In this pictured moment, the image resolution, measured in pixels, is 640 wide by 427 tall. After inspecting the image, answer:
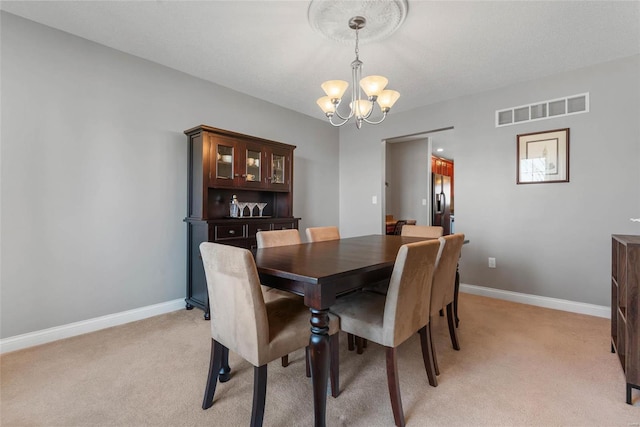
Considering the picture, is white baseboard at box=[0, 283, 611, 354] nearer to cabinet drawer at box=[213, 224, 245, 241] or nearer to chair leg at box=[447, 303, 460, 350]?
cabinet drawer at box=[213, 224, 245, 241]

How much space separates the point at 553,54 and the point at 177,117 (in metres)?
3.57

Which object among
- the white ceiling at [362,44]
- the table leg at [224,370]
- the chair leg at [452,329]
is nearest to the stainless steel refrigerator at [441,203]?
the white ceiling at [362,44]

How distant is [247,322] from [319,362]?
14.1 inches

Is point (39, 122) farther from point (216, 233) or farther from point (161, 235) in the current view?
point (216, 233)

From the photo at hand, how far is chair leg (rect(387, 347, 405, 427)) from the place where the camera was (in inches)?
53.1

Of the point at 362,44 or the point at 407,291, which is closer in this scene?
the point at 407,291

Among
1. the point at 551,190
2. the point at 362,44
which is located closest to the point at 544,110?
the point at 551,190

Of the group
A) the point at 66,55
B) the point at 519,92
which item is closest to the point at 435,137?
the point at 519,92

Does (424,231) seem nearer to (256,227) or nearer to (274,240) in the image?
(274,240)

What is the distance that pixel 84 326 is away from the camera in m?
2.37

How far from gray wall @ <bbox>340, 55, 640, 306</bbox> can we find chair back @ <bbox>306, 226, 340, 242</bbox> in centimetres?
181

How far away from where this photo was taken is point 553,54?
8.47 feet

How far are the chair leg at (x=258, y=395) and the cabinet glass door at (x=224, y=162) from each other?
6.69ft

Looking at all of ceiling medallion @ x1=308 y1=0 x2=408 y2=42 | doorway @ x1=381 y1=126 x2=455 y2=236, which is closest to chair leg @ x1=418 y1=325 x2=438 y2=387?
ceiling medallion @ x1=308 y1=0 x2=408 y2=42
